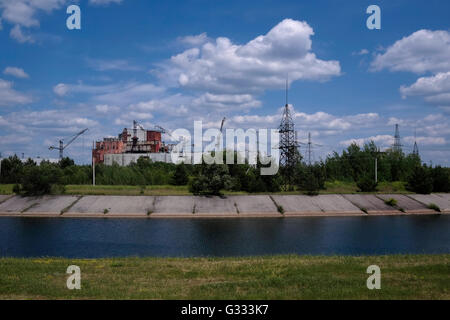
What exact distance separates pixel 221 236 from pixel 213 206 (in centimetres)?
1378

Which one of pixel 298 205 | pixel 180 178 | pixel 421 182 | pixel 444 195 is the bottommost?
pixel 298 205

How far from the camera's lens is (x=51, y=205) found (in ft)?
127

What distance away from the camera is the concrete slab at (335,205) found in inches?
1526

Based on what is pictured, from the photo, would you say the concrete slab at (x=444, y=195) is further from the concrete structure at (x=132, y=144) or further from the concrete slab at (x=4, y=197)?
the concrete structure at (x=132, y=144)

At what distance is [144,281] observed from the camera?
10820mm

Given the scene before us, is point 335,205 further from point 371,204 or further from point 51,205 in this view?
point 51,205

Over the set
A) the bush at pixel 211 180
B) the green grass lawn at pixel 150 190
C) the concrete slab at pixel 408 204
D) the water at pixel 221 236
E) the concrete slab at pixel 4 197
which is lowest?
the water at pixel 221 236

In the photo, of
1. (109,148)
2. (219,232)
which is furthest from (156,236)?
(109,148)

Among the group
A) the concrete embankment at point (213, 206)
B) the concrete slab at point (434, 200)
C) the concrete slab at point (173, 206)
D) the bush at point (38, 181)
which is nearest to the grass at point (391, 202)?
the concrete embankment at point (213, 206)

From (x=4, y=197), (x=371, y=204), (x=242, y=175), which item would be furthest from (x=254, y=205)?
(x=4, y=197)

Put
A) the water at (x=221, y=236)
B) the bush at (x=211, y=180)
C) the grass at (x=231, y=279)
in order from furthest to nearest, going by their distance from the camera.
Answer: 1. the bush at (x=211, y=180)
2. the water at (x=221, y=236)
3. the grass at (x=231, y=279)

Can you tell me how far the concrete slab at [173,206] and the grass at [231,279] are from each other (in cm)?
2272

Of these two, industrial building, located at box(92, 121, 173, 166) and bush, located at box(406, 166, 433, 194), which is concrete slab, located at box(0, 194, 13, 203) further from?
industrial building, located at box(92, 121, 173, 166)
